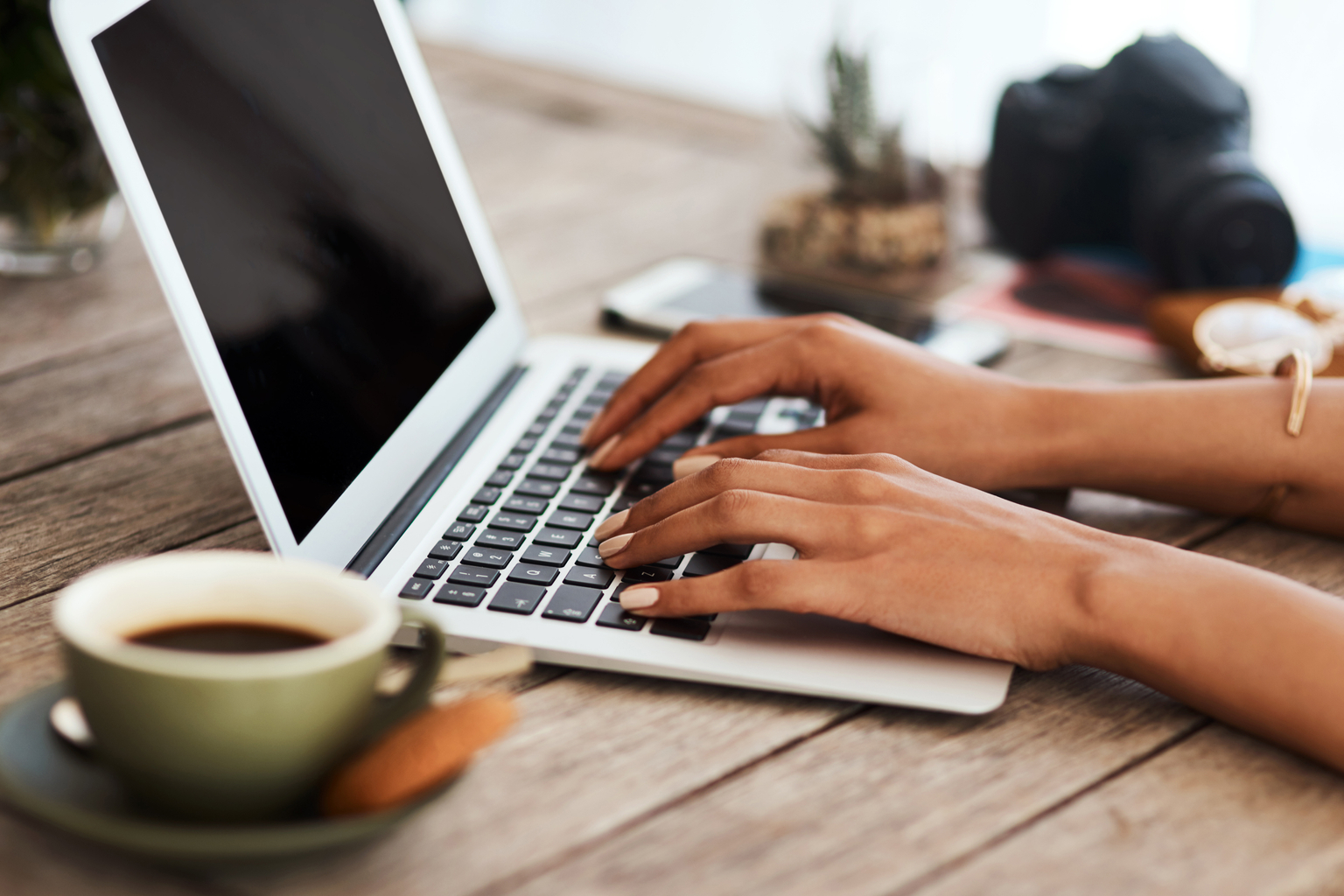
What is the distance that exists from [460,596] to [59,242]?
0.80m

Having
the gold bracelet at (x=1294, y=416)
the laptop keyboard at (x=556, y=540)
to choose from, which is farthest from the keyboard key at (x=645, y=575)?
the gold bracelet at (x=1294, y=416)

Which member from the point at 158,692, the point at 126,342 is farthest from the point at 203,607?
the point at 126,342

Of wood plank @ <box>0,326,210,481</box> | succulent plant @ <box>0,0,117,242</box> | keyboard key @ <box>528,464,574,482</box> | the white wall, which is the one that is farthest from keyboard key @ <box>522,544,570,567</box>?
the white wall

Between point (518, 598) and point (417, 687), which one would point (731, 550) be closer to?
point (518, 598)

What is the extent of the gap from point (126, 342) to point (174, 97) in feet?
1.75

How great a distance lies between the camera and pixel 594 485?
810 millimetres

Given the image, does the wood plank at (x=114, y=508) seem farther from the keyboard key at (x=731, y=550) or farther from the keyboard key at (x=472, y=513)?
the keyboard key at (x=731, y=550)

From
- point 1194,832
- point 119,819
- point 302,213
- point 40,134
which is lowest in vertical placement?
point 1194,832

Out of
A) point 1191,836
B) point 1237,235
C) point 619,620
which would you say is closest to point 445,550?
point 619,620

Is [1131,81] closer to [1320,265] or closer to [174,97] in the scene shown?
[1320,265]

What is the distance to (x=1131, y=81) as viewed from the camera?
1270 millimetres

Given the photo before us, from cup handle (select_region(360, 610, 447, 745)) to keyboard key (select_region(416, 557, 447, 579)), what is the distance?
184 millimetres

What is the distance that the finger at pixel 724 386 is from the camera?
0.84 metres

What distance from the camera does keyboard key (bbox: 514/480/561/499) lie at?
78 centimetres
